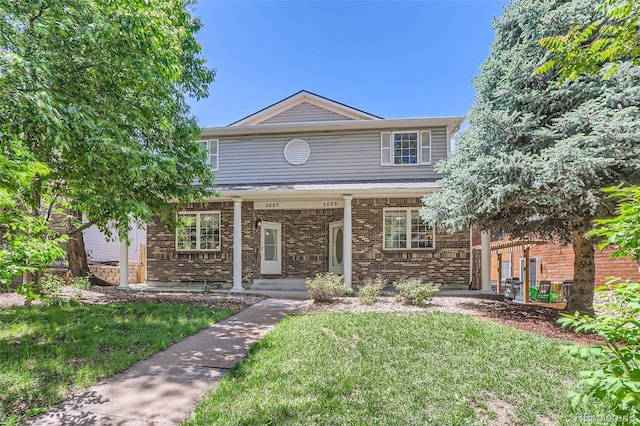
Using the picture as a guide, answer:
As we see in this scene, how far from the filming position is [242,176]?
12.5 m

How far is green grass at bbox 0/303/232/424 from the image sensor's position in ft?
12.0

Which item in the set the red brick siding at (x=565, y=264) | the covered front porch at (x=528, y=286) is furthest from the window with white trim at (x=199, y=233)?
the red brick siding at (x=565, y=264)

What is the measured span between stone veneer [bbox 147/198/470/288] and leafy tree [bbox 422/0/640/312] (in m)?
2.79

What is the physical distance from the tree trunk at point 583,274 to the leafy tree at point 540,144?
2 cm

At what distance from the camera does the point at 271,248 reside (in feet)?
43.0

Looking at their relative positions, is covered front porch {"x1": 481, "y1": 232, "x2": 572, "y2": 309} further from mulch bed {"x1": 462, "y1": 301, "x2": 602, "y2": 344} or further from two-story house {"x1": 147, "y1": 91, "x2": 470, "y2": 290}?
mulch bed {"x1": 462, "y1": 301, "x2": 602, "y2": 344}

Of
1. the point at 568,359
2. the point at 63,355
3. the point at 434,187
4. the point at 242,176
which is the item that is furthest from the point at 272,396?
the point at 242,176

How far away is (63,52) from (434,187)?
9.10 metres

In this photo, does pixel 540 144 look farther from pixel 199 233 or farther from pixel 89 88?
pixel 199 233

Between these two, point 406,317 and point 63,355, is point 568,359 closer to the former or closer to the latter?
point 406,317

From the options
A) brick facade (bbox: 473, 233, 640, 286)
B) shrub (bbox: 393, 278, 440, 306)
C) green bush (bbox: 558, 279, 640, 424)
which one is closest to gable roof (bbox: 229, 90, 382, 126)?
shrub (bbox: 393, 278, 440, 306)

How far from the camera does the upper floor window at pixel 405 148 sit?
11.7m

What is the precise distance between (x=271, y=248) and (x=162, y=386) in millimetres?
9207

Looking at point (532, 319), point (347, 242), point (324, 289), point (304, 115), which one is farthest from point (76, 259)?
point (532, 319)
